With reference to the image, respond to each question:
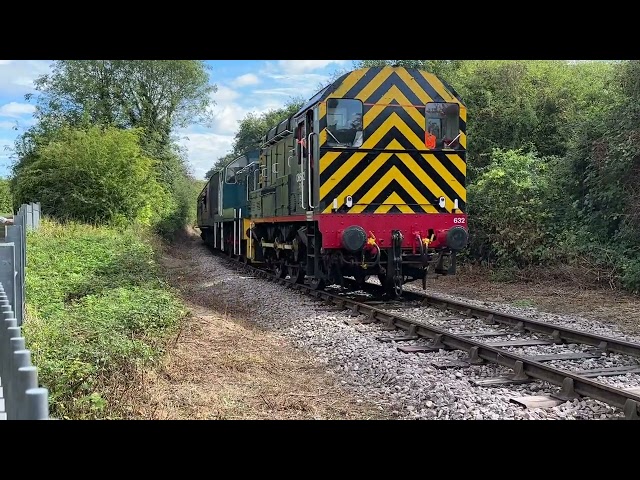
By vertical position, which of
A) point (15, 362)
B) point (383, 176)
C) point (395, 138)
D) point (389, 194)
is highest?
point (395, 138)

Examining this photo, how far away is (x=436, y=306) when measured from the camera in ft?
32.9

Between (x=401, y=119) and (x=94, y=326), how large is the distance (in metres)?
5.80

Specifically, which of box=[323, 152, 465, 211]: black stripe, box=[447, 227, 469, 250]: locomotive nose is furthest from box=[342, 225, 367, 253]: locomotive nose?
box=[447, 227, 469, 250]: locomotive nose

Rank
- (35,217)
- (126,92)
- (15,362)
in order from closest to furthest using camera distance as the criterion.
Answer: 1. (15,362)
2. (35,217)
3. (126,92)

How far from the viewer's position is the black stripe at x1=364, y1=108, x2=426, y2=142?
33.5ft

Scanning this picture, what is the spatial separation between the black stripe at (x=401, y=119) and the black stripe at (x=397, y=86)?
0.24 m

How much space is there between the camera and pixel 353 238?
969 cm

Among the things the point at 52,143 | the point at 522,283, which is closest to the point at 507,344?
the point at 522,283

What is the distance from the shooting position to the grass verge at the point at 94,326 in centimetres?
514

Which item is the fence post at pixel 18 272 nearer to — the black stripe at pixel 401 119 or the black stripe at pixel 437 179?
the black stripe at pixel 401 119

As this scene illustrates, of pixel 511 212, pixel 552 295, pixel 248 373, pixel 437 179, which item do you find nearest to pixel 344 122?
pixel 437 179

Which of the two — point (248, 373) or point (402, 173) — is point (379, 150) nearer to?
point (402, 173)

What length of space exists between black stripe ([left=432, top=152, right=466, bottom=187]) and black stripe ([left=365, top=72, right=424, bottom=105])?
896mm

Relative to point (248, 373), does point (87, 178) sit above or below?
above
